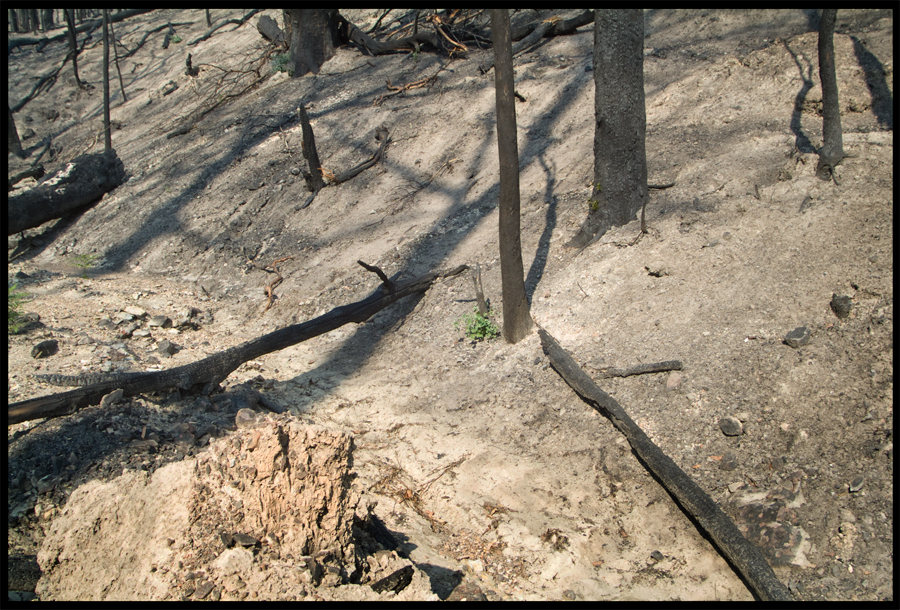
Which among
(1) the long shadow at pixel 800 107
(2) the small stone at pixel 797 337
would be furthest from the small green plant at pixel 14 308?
(1) the long shadow at pixel 800 107

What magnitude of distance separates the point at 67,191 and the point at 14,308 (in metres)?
5.63

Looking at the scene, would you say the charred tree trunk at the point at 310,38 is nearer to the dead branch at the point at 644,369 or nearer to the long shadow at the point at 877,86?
the long shadow at the point at 877,86

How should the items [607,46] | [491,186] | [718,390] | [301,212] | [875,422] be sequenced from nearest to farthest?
[875,422] < [718,390] < [607,46] < [491,186] < [301,212]

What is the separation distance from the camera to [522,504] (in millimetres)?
4074

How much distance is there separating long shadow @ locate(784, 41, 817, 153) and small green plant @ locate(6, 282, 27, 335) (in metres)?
9.32

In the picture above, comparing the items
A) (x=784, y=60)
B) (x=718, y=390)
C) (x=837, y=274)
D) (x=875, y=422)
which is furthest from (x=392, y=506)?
(x=784, y=60)

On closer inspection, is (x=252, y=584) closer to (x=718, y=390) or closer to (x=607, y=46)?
(x=718, y=390)

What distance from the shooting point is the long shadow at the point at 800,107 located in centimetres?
694

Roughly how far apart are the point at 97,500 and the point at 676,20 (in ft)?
39.5

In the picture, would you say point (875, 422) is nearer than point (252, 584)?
No

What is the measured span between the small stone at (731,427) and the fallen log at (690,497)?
2.05ft

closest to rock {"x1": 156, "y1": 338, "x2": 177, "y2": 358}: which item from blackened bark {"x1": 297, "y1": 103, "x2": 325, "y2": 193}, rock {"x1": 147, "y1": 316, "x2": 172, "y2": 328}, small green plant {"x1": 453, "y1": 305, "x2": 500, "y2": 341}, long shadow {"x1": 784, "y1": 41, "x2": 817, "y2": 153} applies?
rock {"x1": 147, "y1": 316, "x2": 172, "y2": 328}

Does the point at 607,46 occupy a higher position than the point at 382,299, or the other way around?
the point at 607,46

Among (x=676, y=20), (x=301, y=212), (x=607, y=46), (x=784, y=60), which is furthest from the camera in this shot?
(x=676, y=20)
